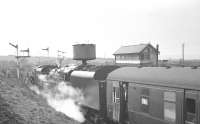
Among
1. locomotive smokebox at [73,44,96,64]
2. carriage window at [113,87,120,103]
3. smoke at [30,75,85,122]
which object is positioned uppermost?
locomotive smokebox at [73,44,96,64]

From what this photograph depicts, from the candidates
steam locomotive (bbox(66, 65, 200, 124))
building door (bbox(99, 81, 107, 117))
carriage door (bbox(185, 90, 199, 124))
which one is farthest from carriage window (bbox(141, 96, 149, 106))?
building door (bbox(99, 81, 107, 117))

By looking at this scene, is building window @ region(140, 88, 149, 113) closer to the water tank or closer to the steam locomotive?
the steam locomotive

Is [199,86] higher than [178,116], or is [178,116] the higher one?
[199,86]

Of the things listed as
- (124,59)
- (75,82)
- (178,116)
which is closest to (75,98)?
(75,82)

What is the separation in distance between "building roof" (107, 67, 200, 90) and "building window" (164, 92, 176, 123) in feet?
1.17

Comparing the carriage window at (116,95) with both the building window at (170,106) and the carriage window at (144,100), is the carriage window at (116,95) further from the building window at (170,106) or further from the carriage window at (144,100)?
the building window at (170,106)

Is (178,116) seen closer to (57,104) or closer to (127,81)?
(127,81)

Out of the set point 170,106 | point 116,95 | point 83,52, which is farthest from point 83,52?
point 170,106

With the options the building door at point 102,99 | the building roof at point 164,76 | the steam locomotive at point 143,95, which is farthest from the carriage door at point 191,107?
the building door at point 102,99

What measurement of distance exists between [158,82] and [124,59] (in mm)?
35618

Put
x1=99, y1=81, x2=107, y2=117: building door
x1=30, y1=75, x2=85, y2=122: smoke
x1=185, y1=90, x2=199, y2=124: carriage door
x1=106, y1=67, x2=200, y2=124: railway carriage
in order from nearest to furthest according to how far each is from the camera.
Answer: x1=185, y1=90, x2=199, y2=124: carriage door
x1=106, y1=67, x2=200, y2=124: railway carriage
x1=99, y1=81, x2=107, y2=117: building door
x1=30, y1=75, x2=85, y2=122: smoke

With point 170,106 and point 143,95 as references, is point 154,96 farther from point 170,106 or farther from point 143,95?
point 170,106

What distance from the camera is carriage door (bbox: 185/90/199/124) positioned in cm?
683

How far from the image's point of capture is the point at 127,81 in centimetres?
1037
